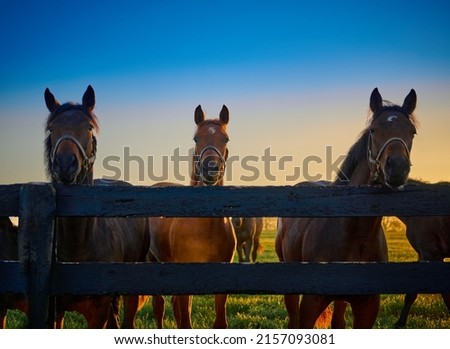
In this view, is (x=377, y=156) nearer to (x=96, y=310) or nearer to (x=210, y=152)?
(x=210, y=152)

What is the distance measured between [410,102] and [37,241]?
368 cm

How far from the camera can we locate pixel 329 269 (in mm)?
3623

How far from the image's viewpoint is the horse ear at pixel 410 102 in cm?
500

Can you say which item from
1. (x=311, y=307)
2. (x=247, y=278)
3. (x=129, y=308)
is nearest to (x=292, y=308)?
(x=129, y=308)

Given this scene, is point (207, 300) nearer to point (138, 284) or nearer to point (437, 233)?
point (437, 233)

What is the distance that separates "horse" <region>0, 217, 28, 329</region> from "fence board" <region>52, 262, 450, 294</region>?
1.88 meters

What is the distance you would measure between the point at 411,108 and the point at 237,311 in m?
5.04

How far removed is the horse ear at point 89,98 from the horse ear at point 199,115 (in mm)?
2446

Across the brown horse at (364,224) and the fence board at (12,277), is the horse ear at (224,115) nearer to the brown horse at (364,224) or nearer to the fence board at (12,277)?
the brown horse at (364,224)

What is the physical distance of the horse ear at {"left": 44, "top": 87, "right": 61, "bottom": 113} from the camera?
529 centimetres

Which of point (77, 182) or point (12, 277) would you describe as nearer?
point (12, 277)

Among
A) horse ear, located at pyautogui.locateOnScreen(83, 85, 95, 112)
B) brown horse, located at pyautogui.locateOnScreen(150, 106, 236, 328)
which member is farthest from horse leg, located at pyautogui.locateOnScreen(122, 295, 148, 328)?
horse ear, located at pyautogui.locateOnScreen(83, 85, 95, 112)

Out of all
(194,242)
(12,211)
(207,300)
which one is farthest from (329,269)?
(207,300)

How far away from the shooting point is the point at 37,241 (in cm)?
353
